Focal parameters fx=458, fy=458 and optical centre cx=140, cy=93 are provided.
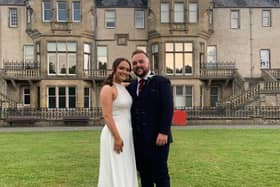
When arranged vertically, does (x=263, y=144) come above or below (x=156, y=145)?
below

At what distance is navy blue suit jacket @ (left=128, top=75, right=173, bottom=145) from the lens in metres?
6.92

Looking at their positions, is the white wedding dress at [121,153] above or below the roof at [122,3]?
below

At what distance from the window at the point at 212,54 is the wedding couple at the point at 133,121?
3672 cm

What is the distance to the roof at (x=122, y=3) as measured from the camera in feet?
139

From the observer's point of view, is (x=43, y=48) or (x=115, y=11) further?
(x=115, y=11)

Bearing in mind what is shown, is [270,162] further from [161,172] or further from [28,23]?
[28,23]

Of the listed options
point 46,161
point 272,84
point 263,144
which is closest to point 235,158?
point 263,144

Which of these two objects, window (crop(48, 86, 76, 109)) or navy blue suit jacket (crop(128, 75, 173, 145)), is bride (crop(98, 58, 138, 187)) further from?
window (crop(48, 86, 76, 109))

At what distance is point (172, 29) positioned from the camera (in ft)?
130

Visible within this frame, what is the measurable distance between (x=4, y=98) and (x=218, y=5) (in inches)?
840

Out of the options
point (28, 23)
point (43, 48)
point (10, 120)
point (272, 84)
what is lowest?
point (10, 120)

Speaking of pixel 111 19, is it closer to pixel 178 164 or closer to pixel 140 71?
pixel 178 164

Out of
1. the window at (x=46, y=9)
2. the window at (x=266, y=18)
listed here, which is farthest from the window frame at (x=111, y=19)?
the window at (x=266, y=18)

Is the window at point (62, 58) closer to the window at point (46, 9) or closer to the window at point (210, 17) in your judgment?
the window at point (46, 9)
